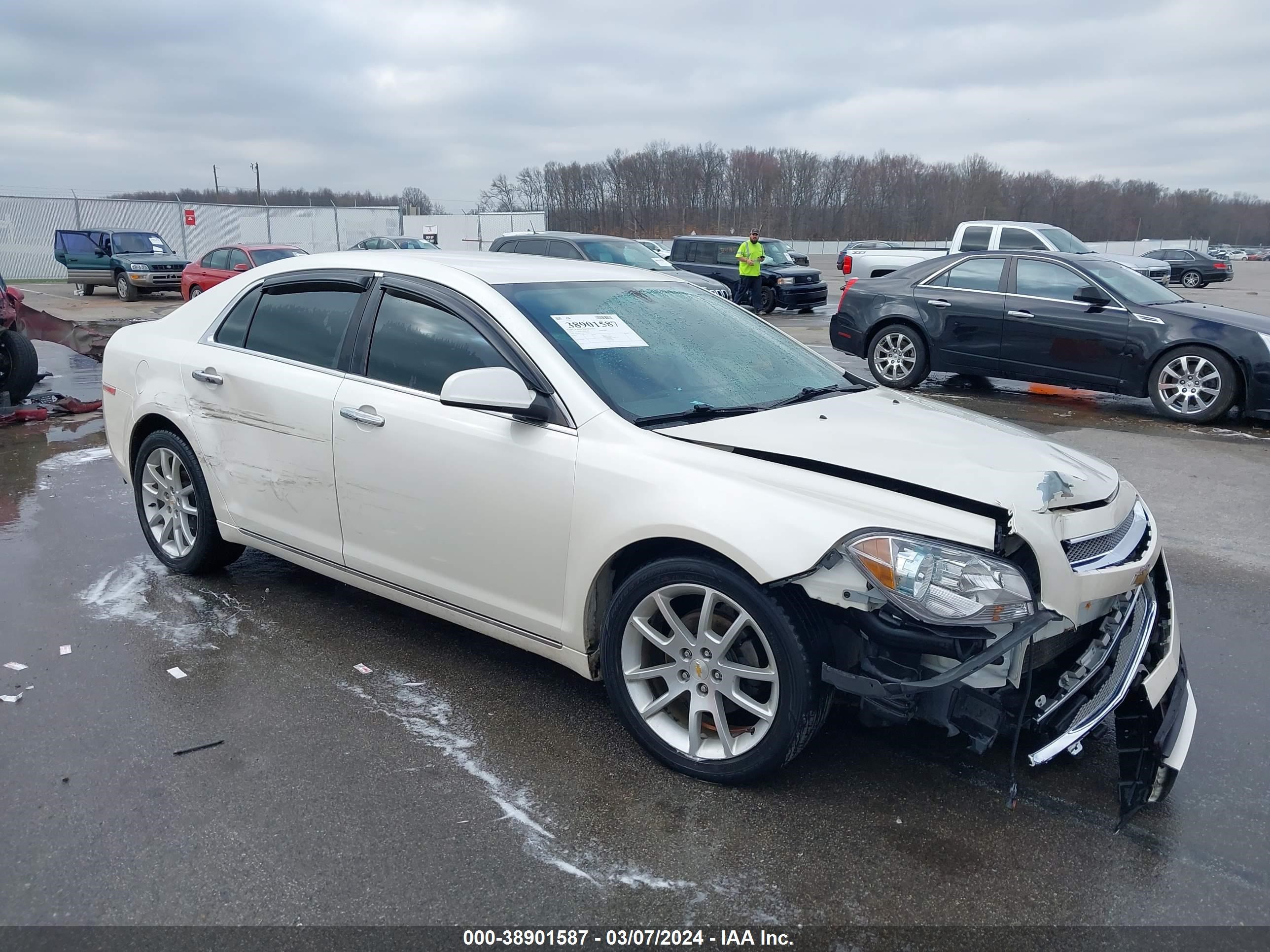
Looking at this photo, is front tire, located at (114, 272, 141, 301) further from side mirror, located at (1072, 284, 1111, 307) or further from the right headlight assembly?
the right headlight assembly

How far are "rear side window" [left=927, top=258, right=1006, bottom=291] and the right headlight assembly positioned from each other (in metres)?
8.21

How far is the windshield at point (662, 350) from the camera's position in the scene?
3.39m

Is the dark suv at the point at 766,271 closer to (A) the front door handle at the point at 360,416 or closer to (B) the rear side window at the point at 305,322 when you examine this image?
(B) the rear side window at the point at 305,322

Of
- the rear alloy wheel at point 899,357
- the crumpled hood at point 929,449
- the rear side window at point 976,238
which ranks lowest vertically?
the rear alloy wheel at point 899,357

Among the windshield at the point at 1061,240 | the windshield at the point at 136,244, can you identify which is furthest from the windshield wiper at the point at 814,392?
the windshield at the point at 136,244

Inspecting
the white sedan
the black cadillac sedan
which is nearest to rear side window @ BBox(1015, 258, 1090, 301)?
the black cadillac sedan

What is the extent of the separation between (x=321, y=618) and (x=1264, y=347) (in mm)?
8478

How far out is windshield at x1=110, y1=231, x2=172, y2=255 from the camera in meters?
24.7

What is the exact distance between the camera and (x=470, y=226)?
165ft

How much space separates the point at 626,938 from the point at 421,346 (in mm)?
2291

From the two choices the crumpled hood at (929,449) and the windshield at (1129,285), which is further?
the windshield at (1129,285)

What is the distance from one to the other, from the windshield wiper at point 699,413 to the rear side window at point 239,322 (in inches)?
87.4

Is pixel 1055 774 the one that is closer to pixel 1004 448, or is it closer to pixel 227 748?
pixel 1004 448

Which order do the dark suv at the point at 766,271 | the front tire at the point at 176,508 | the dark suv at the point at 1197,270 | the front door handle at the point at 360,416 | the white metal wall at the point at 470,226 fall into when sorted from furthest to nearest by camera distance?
1. the white metal wall at the point at 470,226
2. the dark suv at the point at 1197,270
3. the dark suv at the point at 766,271
4. the front tire at the point at 176,508
5. the front door handle at the point at 360,416
